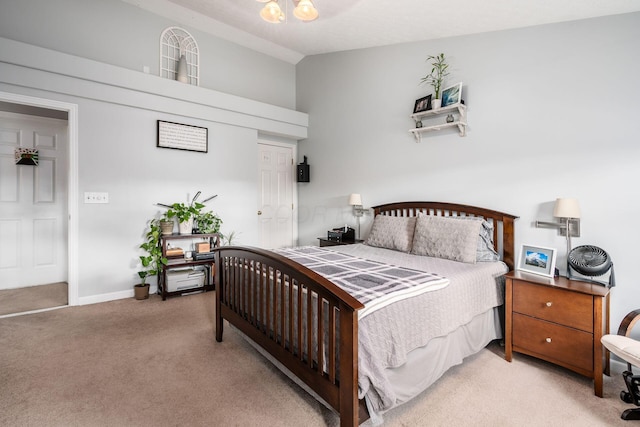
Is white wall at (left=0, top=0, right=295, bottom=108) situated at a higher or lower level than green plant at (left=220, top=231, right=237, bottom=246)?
higher

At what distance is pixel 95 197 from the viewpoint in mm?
3414

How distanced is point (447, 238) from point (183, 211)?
10.0 feet

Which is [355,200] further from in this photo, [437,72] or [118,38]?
[118,38]

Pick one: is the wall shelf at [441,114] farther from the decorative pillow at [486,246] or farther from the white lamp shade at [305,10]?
the white lamp shade at [305,10]

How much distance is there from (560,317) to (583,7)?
7.44 ft

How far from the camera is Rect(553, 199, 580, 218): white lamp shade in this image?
7.45 ft

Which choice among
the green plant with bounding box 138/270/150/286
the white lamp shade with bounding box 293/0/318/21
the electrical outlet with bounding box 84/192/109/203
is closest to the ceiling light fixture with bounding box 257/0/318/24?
the white lamp shade with bounding box 293/0/318/21

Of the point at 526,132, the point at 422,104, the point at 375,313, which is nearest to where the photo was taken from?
the point at 375,313

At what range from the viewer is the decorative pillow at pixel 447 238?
2.62m

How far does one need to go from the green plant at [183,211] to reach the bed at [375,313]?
4.77 ft

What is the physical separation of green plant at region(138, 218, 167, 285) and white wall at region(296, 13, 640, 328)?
261 centimetres

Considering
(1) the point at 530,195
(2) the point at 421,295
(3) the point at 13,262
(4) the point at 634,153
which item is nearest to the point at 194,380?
(2) the point at 421,295

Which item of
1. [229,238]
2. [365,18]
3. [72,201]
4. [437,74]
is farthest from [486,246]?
[72,201]

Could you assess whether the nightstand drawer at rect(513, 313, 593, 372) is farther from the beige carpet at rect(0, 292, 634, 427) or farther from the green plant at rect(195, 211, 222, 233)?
the green plant at rect(195, 211, 222, 233)
